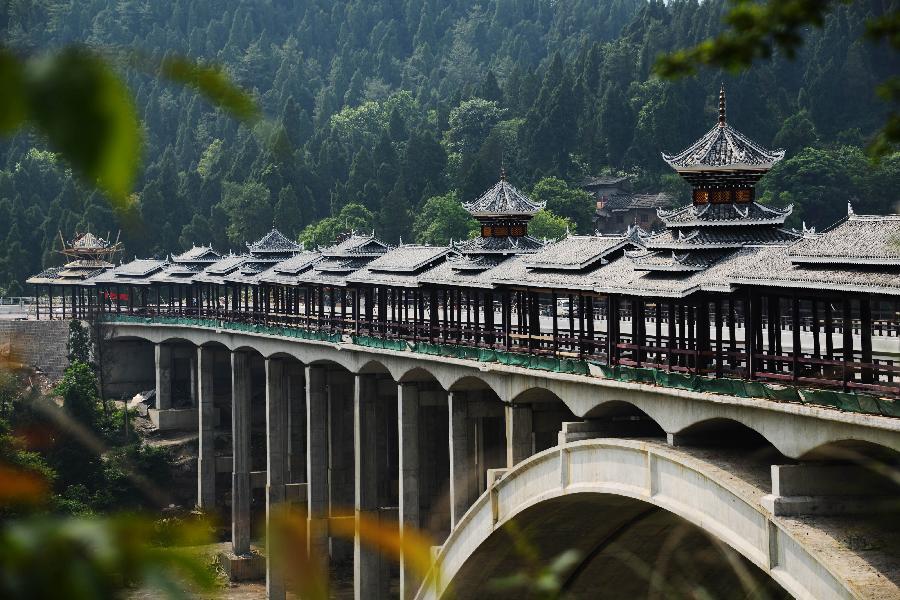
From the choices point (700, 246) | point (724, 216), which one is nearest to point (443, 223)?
point (724, 216)

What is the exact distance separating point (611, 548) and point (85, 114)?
37457mm

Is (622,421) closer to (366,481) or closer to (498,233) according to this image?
(498,233)

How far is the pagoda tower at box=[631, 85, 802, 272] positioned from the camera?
122 feet

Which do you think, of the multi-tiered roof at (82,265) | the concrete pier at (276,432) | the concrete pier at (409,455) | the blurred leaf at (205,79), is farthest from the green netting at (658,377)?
the multi-tiered roof at (82,265)

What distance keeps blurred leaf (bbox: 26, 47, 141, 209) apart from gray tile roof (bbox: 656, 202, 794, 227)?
3535cm

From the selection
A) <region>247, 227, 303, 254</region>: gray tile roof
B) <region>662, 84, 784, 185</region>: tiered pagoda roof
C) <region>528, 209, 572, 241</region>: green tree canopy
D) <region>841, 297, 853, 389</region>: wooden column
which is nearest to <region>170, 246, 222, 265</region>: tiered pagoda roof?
<region>247, 227, 303, 254</region>: gray tile roof

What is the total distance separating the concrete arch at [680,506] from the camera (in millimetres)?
24453

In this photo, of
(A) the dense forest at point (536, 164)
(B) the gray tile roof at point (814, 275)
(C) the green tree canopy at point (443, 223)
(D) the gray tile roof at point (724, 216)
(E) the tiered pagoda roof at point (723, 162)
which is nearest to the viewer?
(B) the gray tile roof at point (814, 275)

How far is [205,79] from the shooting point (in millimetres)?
3994

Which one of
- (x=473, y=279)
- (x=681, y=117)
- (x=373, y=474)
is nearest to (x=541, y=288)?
(x=473, y=279)

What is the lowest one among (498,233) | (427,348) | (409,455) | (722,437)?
(409,455)

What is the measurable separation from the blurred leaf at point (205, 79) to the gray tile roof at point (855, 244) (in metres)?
23.3

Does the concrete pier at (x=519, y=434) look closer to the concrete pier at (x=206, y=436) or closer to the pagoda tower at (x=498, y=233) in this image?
the pagoda tower at (x=498, y=233)

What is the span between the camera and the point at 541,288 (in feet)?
143
